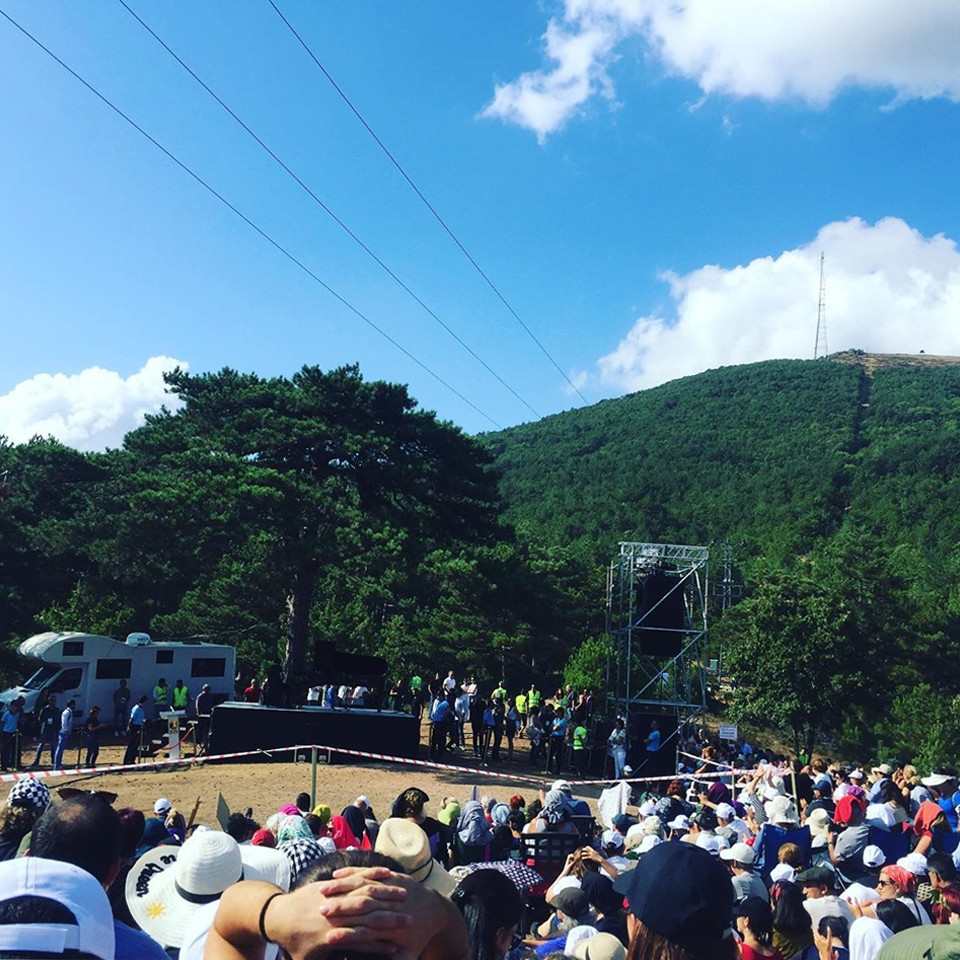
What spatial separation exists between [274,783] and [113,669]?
267 inches

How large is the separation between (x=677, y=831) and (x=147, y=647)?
17618 millimetres

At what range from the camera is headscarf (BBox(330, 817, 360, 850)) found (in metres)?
7.31

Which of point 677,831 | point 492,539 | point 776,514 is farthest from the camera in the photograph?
point 776,514

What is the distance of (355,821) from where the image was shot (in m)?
7.65

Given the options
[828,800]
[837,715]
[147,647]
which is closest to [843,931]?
[828,800]

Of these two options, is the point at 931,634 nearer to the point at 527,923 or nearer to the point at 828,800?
the point at 828,800

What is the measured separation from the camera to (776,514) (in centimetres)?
8431

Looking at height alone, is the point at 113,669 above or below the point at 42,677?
above

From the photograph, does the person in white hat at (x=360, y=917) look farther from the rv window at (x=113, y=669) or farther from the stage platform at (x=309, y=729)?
the rv window at (x=113, y=669)

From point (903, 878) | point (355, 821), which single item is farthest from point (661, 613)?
point (903, 878)

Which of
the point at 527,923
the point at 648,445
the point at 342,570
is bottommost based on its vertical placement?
the point at 527,923

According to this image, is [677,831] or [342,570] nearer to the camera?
[677,831]

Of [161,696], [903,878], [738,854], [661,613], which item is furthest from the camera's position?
[661,613]

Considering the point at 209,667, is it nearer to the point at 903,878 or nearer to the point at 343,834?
the point at 343,834
